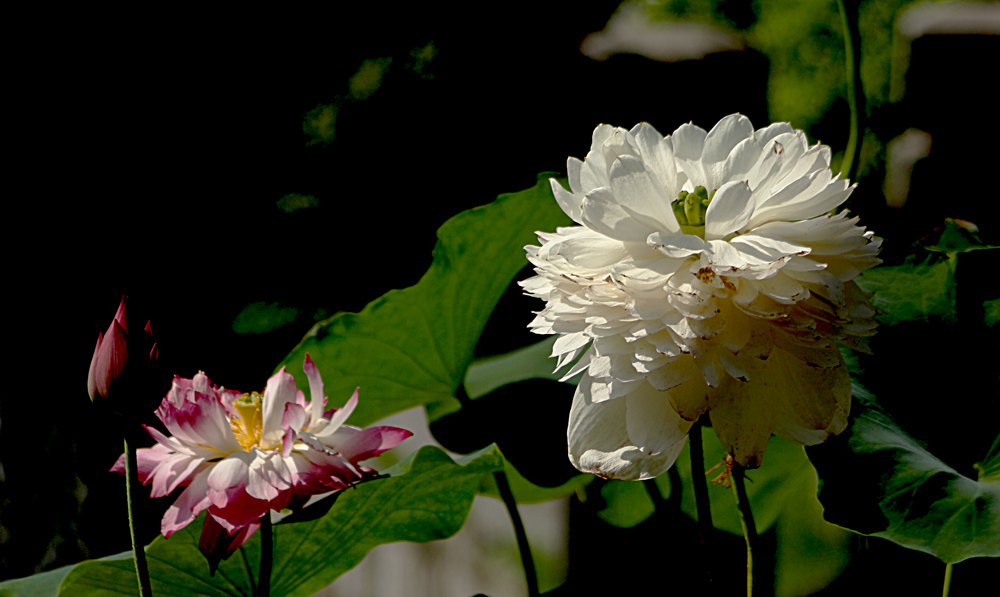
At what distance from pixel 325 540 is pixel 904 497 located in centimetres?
40

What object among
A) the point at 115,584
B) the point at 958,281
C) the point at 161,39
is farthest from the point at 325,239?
the point at 958,281

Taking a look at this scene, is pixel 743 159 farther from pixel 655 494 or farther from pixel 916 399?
pixel 655 494

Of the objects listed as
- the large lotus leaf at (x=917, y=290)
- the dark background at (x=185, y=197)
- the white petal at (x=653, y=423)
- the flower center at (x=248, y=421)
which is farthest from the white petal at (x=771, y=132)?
the dark background at (x=185, y=197)

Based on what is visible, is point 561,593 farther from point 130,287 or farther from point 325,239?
point 130,287

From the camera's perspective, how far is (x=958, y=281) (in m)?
0.51

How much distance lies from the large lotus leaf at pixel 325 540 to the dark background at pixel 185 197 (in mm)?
638

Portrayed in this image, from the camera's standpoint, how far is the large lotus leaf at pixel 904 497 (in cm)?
37

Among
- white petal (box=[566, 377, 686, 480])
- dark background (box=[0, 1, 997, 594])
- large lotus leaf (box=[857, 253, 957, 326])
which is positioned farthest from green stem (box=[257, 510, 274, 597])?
dark background (box=[0, 1, 997, 594])

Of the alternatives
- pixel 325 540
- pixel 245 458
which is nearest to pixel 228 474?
pixel 245 458

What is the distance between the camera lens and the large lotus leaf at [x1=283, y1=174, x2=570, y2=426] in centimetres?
63

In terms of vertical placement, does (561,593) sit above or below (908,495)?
below

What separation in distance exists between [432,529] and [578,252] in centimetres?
38

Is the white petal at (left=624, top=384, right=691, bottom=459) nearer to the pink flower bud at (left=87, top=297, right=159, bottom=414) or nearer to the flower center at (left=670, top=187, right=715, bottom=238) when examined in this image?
the flower center at (left=670, top=187, right=715, bottom=238)

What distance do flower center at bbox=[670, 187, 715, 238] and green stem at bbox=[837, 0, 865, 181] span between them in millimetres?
317
